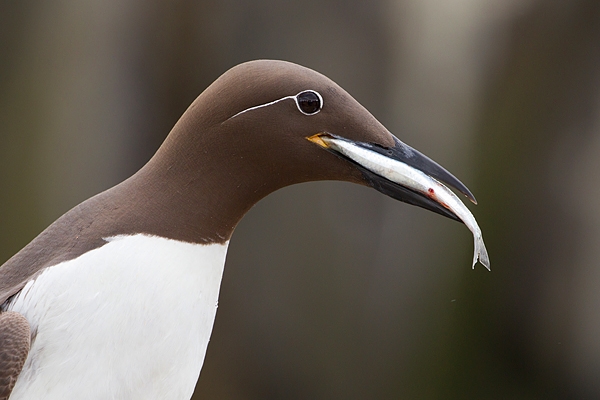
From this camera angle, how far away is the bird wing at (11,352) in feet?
3.62

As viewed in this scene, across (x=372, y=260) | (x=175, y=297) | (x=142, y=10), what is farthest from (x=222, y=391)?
(x=175, y=297)

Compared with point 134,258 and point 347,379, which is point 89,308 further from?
point 347,379

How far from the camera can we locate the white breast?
1.16 metres

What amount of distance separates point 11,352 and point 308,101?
1.96 ft

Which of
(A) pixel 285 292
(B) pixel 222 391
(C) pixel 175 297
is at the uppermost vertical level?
(C) pixel 175 297

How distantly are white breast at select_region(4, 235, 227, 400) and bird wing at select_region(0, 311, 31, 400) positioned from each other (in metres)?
0.04

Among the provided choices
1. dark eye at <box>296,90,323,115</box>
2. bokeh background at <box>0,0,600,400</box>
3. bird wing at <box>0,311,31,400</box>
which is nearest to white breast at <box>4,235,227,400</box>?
bird wing at <box>0,311,31,400</box>

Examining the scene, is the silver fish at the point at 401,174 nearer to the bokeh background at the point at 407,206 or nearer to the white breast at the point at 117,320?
the white breast at the point at 117,320

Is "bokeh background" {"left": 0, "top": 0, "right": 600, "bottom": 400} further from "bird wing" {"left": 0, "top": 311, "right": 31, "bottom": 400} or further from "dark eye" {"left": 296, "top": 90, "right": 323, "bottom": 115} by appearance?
"bird wing" {"left": 0, "top": 311, "right": 31, "bottom": 400}

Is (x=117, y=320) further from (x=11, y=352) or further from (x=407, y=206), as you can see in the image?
(x=407, y=206)

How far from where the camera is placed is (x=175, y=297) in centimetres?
122

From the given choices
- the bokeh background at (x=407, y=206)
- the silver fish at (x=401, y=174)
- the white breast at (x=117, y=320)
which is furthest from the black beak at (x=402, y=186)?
the bokeh background at (x=407, y=206)

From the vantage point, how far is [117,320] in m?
1.18

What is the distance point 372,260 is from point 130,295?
2.27 m
